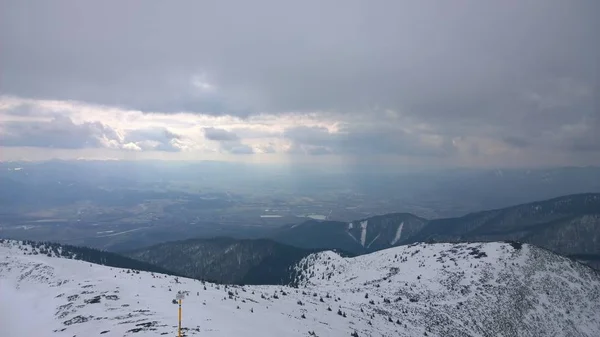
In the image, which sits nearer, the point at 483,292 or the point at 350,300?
the point at 350,300

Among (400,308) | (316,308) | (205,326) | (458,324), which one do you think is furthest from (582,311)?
(205,326)

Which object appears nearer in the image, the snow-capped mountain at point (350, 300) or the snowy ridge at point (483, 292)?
the snow-capped mountain at point (350, 300)

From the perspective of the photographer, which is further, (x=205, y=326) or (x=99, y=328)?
(x=99, y=328)

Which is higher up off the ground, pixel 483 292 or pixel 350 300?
pixel 350 300

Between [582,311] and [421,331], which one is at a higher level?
[421,331]

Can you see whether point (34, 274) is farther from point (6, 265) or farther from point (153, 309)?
point (153, 309)

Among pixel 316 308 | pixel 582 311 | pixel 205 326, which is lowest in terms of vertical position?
pixel 582 311

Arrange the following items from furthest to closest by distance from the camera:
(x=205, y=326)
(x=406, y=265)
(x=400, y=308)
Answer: (x=406, y=265), (x=400, y=308), (x=205, y=326)

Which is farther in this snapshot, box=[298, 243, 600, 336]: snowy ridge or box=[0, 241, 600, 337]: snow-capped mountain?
box=[298, 243, 600, 336]: snowy ridge
